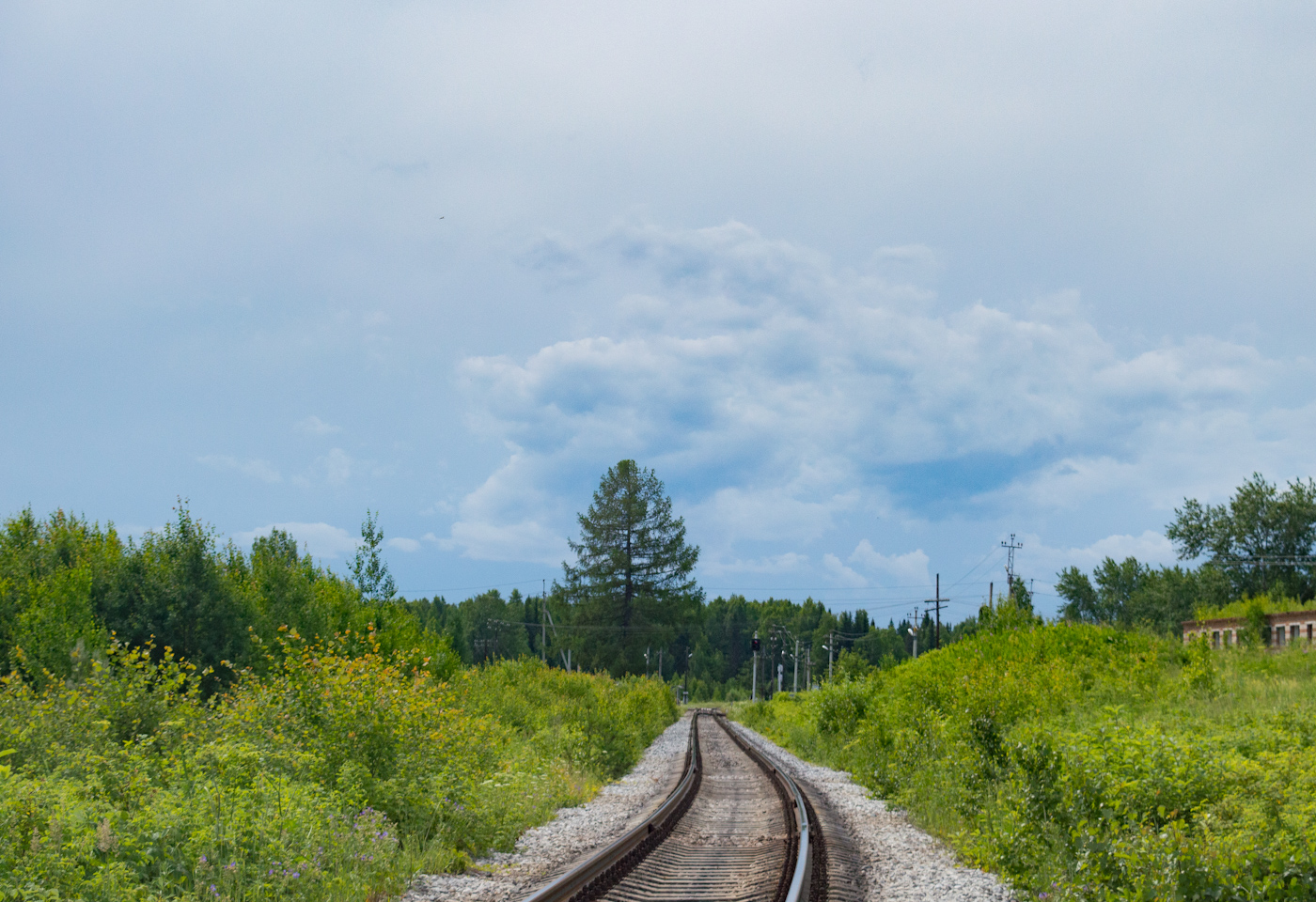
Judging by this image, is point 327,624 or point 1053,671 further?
point 327,624

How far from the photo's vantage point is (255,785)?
356 inches

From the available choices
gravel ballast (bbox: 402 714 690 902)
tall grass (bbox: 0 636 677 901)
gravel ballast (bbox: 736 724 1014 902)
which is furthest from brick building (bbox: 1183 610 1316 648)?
tall grass (bbox: 0 636 677 901)

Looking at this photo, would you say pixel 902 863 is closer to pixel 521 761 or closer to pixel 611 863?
pixel 611 863

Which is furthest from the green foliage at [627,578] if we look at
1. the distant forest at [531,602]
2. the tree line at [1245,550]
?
the tree line at [1245,550]

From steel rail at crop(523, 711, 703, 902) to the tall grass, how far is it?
5.71ft

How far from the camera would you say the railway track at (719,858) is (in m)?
8.23

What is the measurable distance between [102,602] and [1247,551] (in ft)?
280

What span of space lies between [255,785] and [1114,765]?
8.99m

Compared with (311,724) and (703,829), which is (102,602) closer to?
(311,724)

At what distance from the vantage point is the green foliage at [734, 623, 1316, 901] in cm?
695

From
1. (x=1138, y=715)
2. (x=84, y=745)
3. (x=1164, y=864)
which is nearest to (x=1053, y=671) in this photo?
(x=1138, y=715)

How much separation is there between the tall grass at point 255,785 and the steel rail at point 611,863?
5.71 feet

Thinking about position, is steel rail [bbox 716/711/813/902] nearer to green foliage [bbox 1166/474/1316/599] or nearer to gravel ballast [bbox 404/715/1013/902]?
gravel ballast [bbox 404/715/1013/902]

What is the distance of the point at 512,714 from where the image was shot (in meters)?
23.9
